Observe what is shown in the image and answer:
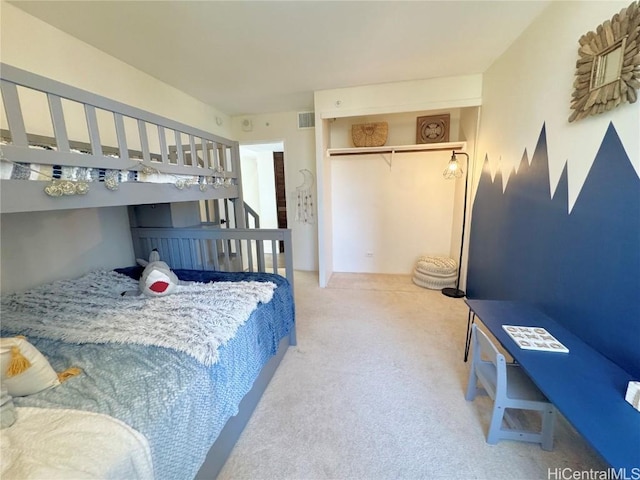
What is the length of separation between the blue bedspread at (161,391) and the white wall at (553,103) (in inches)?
81.7

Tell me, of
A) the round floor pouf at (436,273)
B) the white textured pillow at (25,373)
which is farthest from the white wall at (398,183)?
the white textured pillow at (25,373)

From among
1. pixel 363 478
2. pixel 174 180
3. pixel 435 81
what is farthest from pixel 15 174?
pixel 435 81

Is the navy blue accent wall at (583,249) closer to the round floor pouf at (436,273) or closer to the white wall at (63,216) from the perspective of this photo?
the round floor pouf at (436,273)

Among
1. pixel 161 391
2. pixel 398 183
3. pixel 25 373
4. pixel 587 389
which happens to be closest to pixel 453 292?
pixel 398 183

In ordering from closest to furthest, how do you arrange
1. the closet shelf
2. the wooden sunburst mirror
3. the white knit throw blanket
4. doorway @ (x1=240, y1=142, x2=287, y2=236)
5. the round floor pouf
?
the wooden sunburst mirror → the white knit throw blanket → the closet shelf → the round floor pouf → doorway @ (x1=240, y1=142, x2=287, y2=236)

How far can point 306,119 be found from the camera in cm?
381

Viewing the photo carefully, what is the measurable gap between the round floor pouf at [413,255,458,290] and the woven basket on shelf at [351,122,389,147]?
5.57ft

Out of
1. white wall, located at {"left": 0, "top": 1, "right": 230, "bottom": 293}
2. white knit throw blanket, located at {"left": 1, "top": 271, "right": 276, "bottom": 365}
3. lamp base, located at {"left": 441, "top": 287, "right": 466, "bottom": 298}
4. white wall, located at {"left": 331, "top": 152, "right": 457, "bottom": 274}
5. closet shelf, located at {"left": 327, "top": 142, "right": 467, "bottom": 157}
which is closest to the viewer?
white knit throw blanket, located at {"left": 1, "top": 271, "right": 276, "bottom": 365}

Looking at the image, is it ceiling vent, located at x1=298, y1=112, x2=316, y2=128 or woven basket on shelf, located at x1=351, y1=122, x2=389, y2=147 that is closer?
woven basket on shelf, located at x1=351, y1=122, x2=389, y2=147

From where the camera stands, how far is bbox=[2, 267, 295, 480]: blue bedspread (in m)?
0.90

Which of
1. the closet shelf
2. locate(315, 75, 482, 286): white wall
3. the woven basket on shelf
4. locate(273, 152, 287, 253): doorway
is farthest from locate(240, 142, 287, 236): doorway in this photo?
the woven basket on shelf

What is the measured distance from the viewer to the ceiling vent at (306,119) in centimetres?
380

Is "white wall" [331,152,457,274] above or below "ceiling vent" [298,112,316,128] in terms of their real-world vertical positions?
below

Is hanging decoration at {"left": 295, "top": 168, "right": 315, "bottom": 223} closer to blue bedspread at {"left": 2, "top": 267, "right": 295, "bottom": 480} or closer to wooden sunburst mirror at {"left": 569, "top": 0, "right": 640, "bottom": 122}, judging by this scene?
blue bedspread at {"left": 2, "top": 267, "right": 295, "bottom": 480}
